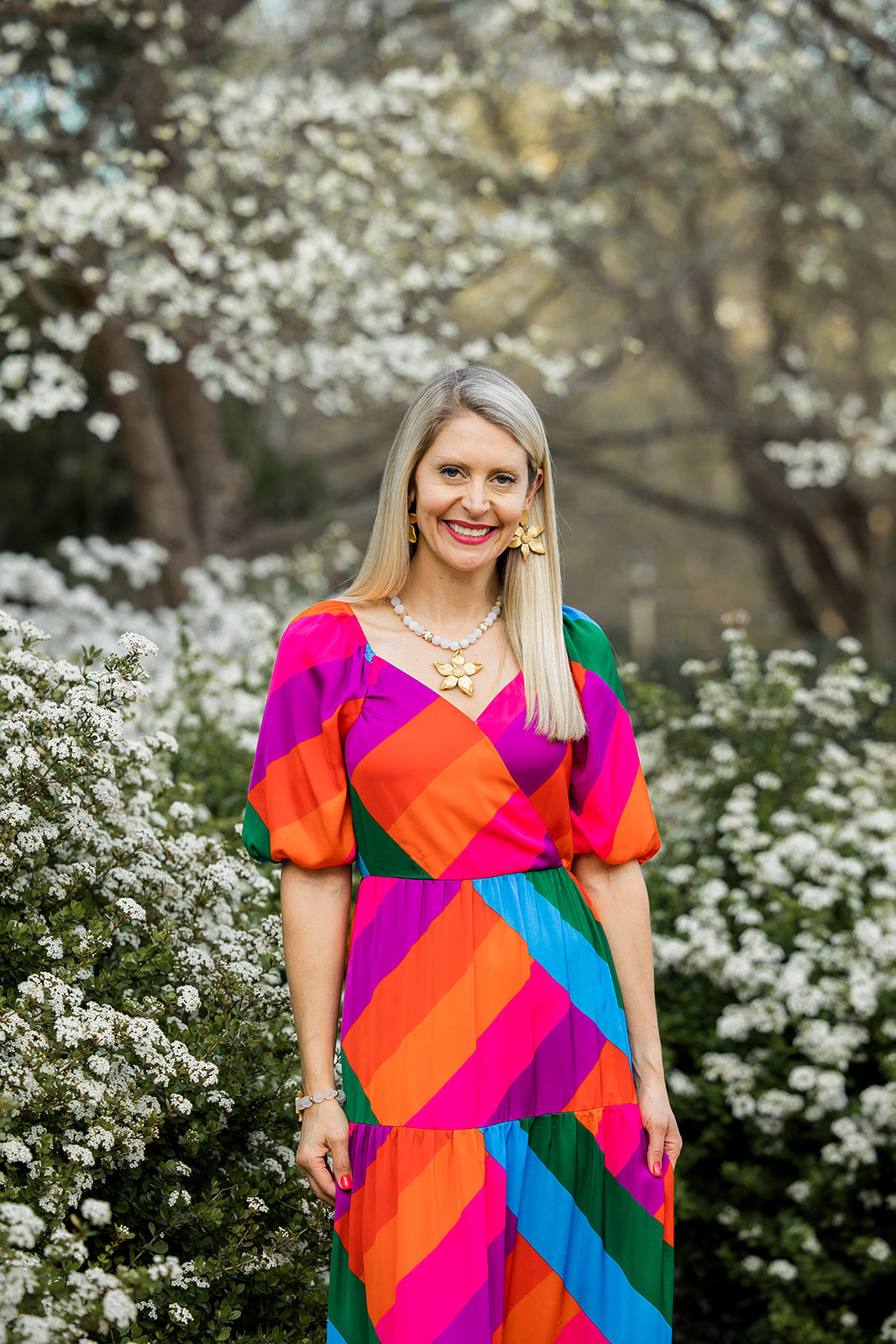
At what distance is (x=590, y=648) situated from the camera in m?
2.19

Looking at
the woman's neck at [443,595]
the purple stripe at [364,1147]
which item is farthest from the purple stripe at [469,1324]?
the woman's neck at [443,595]

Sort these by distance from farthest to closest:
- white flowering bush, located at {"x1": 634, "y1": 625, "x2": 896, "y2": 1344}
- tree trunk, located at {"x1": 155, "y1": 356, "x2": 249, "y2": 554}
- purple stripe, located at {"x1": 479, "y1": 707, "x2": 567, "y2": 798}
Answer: tree trunk, located at {"x1": 155, "y1": 356, "x2": 249, "y2": 554}, white flowering bush, located at {"x1": 634, "y1": 625, "x2": 896, "y2": 1344}, purple stripe, located at {"x1": 479, "y1": 707, "x2": 567, "y2": 798}

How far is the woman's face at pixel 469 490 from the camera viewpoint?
206 cm

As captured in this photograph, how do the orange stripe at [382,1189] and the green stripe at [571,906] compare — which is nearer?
the orange stripe at [382,1189]

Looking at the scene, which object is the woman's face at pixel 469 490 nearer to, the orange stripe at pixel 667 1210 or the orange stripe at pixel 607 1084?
the orange stripe at pixel 607 1084

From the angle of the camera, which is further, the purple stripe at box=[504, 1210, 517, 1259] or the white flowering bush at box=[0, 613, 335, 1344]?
the white flowering bush at box=[0, 613, 335, 1344]

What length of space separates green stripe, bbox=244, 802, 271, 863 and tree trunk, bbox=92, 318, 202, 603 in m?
5.55

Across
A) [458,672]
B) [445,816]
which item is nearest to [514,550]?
[458,672]

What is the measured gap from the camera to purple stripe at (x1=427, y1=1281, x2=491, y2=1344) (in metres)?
1.80

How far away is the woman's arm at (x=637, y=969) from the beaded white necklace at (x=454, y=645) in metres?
0.36

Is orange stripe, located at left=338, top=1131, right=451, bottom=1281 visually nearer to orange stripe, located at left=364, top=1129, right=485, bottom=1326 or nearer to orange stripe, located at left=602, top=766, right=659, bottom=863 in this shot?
orange stripe, located at left=364, top=1129, right=485, bottom=1326

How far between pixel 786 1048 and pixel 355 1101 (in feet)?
6.36

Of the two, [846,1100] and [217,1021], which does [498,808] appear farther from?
[846,1100]

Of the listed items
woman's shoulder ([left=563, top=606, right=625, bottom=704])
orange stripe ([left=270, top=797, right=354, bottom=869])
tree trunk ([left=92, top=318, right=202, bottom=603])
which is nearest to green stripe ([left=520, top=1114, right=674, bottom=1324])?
orange stripe ([left=270, top=797, right=354, bottom=869])
